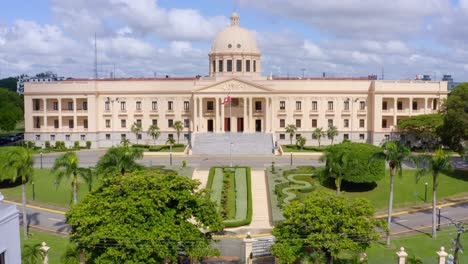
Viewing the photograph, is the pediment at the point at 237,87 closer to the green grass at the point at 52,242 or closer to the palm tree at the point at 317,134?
the palm tree at the point at 317,134

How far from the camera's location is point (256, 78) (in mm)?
79688

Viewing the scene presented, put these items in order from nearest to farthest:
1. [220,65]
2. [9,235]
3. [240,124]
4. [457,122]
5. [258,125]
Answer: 1. [9,235]
2. [457,122]
3. [258,125]
4. [240,124]
5. [220,65]

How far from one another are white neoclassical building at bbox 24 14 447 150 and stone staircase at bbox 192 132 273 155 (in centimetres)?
435

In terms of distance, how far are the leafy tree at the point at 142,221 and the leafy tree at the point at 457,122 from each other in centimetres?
3592

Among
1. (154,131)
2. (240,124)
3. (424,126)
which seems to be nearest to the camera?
(424,126)

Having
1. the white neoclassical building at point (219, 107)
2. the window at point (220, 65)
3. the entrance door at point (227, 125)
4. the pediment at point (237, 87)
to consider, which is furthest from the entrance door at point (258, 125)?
the window at point (220, 65)

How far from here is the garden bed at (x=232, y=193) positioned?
39.1m

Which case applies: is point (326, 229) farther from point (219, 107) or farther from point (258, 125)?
point (258, 125)

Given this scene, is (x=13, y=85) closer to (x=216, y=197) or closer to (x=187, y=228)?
(x=216, y=197)

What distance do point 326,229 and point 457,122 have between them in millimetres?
33933

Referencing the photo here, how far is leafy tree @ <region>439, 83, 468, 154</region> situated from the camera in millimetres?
52125

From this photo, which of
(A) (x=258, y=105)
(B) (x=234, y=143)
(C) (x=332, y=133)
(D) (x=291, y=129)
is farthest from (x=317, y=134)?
(B) (x=234, y=143)

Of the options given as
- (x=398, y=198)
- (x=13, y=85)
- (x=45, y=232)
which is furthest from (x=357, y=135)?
(x=13, y=85)

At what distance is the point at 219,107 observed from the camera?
7594 centimetres
